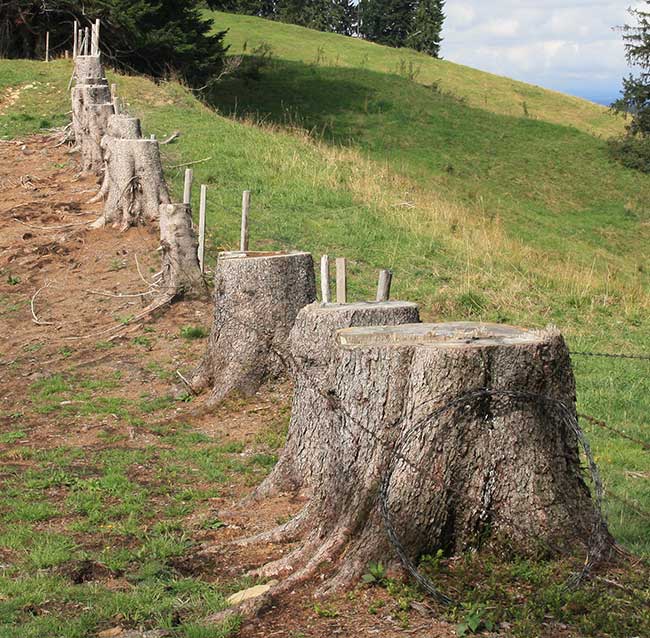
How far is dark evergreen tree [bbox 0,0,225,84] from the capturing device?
87.8 ft

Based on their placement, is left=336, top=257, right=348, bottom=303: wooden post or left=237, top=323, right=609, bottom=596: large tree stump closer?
left=237, top=323, right=609, bottom=596: large tree stump

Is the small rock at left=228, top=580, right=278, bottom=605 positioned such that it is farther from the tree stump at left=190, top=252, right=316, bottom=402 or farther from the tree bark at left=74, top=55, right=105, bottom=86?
the tree bark at left=74, top=55, right=105, bottom=86

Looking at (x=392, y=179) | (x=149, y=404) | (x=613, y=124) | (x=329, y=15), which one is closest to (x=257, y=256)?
(x=149, y=404)

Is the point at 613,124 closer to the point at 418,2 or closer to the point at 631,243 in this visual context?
the point at 631,243

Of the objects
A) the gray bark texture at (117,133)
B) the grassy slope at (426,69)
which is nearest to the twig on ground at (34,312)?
the gray bark texture at (117,133)

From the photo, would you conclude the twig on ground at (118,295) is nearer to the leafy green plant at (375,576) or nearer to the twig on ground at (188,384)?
the twig on ground at (188,384)

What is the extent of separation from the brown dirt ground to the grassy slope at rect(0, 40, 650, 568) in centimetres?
173

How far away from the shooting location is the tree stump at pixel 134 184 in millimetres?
12672

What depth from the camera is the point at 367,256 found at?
1342cm

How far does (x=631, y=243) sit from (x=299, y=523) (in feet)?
72.6

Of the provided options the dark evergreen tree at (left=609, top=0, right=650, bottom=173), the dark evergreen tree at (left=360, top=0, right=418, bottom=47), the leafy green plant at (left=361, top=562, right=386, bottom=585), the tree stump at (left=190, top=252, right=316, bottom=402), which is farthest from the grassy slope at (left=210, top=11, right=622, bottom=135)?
the leafy green plant at (left=361, top=562, right=386, bottom=585)

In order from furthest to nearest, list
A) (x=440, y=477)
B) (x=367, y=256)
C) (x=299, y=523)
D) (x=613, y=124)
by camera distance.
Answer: (x=613, y=124) → (x=367, y=256) → (x=299, y=523) → (x=440, y=477)

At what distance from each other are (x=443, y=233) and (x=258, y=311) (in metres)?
7.82

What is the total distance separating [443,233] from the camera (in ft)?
50.1
